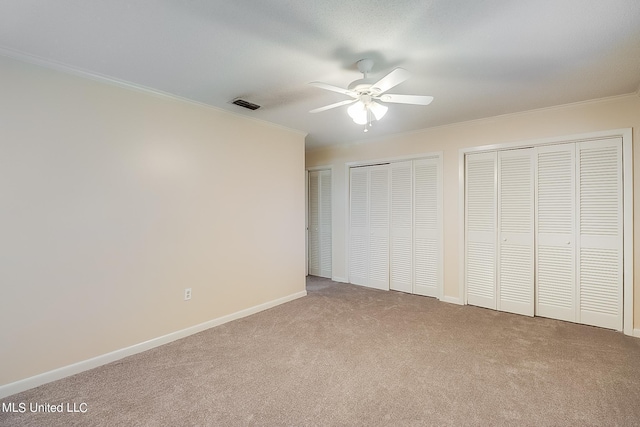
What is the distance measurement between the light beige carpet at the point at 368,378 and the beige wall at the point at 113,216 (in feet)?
1.04

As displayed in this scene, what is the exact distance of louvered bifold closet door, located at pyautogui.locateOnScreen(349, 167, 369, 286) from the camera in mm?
4785

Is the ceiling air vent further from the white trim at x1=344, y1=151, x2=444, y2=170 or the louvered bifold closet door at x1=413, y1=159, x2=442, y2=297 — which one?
the louvered bifold closet door at x1=413, y1=159, x2=442, y2=297

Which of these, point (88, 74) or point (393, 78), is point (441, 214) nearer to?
point (393, 78)

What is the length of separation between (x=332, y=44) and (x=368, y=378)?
2346mm

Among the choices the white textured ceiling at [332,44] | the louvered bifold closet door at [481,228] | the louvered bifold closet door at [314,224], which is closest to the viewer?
the white textured ceiling at [332,44]

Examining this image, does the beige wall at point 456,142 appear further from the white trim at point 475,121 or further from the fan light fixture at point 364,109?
the fan light fixture at point 364,109

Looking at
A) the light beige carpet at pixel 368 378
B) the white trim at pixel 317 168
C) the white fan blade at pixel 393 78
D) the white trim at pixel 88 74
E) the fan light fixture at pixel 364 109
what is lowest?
the light beige carpet at pixel 368 378

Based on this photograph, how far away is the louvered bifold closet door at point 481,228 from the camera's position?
3.69 meters

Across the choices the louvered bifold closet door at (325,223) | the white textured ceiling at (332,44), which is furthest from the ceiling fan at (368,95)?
the louvered bifold closet door at (325,223)

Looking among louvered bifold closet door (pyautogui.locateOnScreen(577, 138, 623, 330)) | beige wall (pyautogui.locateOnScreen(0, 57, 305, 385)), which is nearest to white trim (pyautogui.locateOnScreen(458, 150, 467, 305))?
louvered bifold closet door (pyautogui.locateOnScreen(577, 138, 623, 330))

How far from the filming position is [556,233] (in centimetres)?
331

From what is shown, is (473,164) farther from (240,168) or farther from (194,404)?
(194,404)

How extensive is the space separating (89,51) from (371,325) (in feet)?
10.9

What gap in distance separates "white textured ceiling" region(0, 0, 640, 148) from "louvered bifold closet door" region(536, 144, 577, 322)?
2.32 feet
